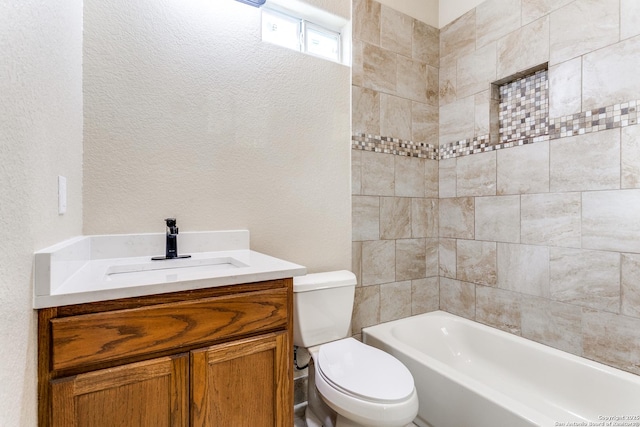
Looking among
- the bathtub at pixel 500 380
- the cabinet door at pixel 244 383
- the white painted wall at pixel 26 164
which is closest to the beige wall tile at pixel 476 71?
the bathtub at pixel 500 380

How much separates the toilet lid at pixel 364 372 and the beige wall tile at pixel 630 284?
113 cm

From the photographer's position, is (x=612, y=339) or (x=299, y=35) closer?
(x=612, y=339)

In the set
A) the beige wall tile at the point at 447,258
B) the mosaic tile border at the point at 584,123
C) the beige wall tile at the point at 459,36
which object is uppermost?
the beige wall tile at the point at 459,36

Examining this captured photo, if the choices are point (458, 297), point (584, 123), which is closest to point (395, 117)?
point (584, 123)

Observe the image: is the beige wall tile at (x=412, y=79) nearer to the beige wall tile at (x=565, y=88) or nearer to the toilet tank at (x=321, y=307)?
the beige wall tile at (x=565, y=88)

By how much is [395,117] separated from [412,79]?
35 cm

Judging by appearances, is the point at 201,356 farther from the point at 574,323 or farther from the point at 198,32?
the point at 574,323

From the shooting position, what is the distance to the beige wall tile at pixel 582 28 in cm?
156

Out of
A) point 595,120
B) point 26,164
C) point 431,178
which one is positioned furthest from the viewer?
point 431,178

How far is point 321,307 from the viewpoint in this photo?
162 cm

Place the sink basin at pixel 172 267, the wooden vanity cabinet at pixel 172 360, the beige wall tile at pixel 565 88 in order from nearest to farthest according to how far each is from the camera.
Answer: the wooden vanity cabinet at pixel 172 360
the sink basin at pixel 172 267
the beige wall tile at pixel 565 88

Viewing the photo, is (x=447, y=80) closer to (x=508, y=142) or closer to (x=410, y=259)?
(x=508, y=142)

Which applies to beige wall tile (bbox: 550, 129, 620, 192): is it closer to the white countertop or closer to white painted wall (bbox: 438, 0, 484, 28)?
white painted wall (bbox: 438, 0, 484, 28)

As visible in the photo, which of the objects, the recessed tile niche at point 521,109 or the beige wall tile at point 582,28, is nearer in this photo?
the beige wall tile at point 582,28
